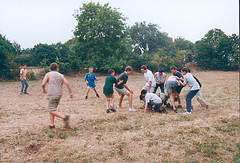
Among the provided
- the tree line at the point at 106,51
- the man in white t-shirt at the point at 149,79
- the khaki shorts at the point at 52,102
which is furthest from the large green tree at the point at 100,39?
the khaki shorts at the point at 52,102

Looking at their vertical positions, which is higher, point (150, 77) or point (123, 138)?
point (150, 77)

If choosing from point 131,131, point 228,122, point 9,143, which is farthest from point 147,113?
point 9,143

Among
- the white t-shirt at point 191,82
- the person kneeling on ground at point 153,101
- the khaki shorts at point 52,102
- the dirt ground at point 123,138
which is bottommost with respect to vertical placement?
the dirt ground at point 123,138

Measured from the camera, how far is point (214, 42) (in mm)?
45500

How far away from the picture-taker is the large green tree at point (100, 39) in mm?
31266

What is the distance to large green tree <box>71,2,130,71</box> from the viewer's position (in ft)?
103

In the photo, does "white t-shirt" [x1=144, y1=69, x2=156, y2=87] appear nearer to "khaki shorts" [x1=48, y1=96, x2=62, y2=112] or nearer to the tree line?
"khaki shorts" [x1=48, y1=96, x2=62, y2=112]

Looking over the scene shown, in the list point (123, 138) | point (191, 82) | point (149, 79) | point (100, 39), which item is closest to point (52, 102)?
point (123, 138)

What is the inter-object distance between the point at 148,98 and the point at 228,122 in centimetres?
292

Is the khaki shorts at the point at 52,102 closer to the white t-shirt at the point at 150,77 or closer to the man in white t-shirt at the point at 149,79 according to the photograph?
the man in white t-shirt at the point at 149,79

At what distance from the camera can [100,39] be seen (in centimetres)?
3122

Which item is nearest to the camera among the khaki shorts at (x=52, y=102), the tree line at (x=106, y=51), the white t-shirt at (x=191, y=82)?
the khaki shorts at (x=52, y=102)

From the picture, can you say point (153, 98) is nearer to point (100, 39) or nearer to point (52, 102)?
point (52, 102)

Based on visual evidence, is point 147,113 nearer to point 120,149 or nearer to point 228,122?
point 228,122
